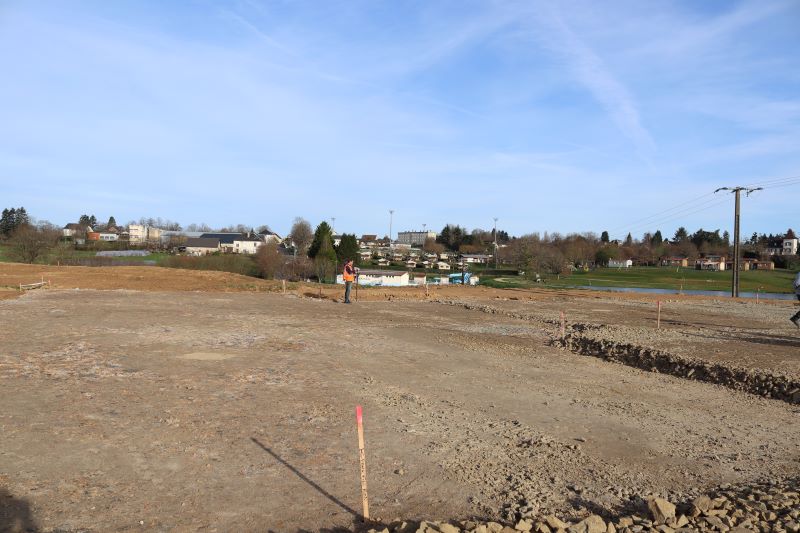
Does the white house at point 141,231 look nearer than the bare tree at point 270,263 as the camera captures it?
No

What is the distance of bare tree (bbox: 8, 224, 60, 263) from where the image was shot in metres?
56.5

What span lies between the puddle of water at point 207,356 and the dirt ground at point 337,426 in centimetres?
7

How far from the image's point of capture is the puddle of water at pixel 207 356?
13219 millimetres

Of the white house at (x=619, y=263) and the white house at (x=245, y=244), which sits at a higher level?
the white house at (x=245, y=244)

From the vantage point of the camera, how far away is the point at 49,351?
43.2ft

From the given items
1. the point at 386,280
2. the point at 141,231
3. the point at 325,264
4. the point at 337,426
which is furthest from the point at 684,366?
the point at 141,231

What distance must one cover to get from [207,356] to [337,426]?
6049 mm

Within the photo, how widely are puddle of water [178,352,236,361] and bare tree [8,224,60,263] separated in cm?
5281

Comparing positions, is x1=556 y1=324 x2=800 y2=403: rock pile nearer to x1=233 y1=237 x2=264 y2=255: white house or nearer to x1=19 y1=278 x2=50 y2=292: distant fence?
x1=19 y1=278 x2=50 y2=292: distant fence

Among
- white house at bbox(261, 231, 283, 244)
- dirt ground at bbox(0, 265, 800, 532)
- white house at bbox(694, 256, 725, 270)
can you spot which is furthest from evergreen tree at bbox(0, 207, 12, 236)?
white house at bbox(694, 256, 725, 270)

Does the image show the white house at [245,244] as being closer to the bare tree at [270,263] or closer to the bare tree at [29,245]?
the bare tree at [29,245]

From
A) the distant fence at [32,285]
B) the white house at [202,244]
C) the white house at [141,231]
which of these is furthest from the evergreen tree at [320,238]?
the white house at [141,231]

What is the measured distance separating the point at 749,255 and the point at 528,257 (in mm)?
101084

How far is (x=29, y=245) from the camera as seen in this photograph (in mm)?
56531
